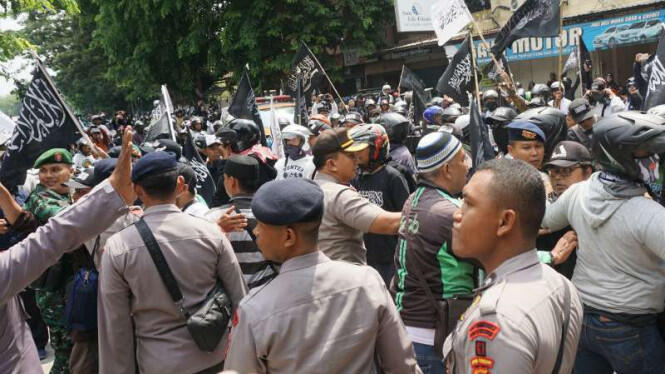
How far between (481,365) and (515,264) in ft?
1.21

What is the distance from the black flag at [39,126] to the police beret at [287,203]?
2693 mm

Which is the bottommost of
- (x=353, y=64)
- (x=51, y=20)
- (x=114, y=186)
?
(x=353, y=64)

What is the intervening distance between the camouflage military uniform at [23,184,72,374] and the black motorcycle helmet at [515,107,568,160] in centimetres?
331

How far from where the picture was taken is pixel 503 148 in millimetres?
5496

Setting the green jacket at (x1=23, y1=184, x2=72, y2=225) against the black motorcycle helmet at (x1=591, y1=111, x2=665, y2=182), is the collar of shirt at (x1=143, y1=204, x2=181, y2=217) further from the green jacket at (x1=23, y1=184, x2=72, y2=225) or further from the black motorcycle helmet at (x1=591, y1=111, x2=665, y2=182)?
the black motorcycle helmet at (x1=591, y1=111, x2=665, y2=182)

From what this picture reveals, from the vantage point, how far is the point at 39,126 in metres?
4.45

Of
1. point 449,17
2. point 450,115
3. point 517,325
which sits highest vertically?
point 449,17

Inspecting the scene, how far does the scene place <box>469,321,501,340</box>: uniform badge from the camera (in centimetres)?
169

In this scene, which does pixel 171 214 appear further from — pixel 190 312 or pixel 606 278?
pixel 606 278

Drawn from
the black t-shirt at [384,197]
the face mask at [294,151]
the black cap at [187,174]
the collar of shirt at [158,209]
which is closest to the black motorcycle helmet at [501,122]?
the black t-shirt at [384,197]

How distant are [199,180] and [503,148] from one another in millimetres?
3321

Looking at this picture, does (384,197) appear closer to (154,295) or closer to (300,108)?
(154,295)

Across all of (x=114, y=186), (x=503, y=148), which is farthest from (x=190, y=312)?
(x=503, y=148)

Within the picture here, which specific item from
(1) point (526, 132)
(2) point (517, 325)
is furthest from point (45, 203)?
(2) point (517, 325)
